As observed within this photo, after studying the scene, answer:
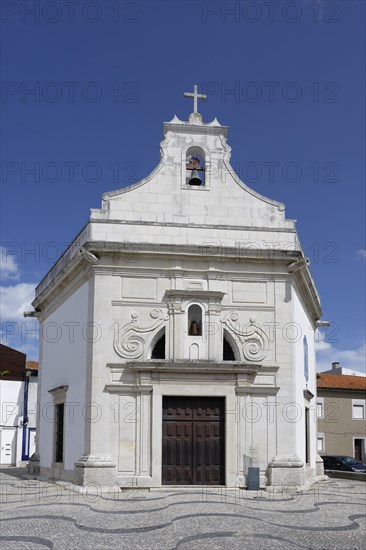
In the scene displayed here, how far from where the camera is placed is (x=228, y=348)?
1888cm

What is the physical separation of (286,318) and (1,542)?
10535mm

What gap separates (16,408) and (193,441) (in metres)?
18.3

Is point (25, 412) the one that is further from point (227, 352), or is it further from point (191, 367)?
point (191, 367)

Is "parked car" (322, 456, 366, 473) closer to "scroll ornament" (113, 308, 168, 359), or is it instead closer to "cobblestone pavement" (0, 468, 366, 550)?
"cobblestone pavement" (0, 468, 366, 550)

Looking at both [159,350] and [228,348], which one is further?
[228,348]

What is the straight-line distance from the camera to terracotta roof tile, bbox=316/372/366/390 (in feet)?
132

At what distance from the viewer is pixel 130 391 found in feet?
58.7

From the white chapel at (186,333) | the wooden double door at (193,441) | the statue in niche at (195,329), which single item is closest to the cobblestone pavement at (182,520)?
the wooden double door at (193,441)

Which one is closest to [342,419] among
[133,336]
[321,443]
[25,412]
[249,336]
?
[321,443]

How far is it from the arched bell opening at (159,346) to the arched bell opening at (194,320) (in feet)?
2.47

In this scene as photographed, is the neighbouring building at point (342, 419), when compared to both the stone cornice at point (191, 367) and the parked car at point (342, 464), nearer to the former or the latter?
the parked car at point (342, 464)

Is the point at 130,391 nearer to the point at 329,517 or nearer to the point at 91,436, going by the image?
the point at 91,436

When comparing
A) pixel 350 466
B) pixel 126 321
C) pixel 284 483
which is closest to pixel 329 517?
pixel 284 483

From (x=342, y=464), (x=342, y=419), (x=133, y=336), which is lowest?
(x=342, y=464)
